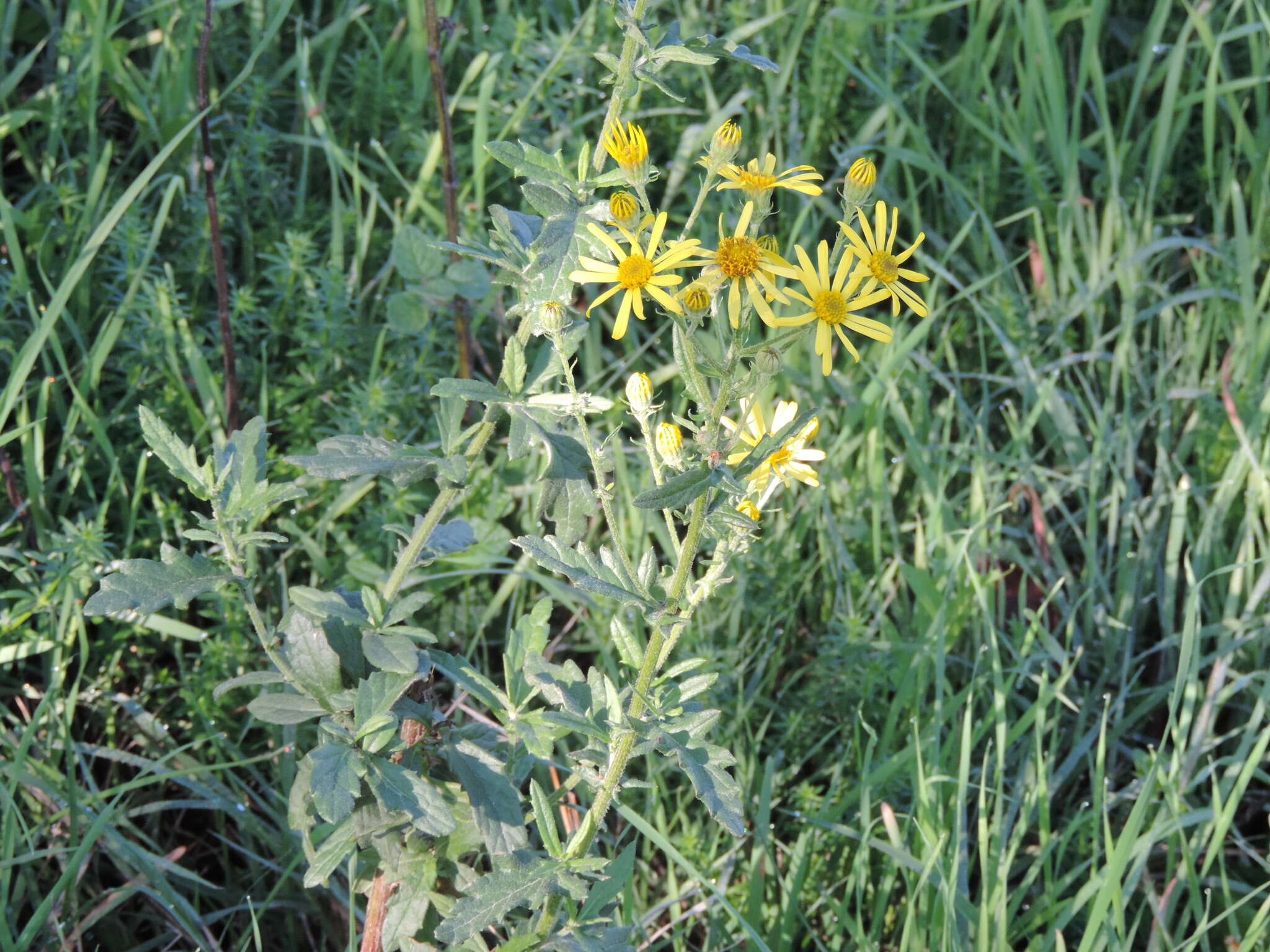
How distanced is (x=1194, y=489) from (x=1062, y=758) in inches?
26.4

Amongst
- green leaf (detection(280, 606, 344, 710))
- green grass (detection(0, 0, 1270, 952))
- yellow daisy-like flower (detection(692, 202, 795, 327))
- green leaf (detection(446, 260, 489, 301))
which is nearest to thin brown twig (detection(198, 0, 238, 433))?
green grass (detection(0, 0, 1270, 952))

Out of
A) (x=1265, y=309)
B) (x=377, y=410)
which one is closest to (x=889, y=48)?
(x=1265, y=309)

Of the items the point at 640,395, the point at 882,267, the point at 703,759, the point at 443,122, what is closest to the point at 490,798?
the point at 703,759

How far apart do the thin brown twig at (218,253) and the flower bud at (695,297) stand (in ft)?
4.35

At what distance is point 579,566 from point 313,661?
430 millimetres

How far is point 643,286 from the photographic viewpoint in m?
1.38

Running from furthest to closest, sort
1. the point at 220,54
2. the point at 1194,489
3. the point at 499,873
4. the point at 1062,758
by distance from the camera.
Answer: the point at 220,54
the point at 1194,489
the point at 1062,758
the point at 499,873

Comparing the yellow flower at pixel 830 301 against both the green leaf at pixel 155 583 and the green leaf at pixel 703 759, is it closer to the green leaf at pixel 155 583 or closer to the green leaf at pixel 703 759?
the green leaf at pixel 703 759

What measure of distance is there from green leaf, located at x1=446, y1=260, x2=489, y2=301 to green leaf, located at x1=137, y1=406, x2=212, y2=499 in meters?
0.92

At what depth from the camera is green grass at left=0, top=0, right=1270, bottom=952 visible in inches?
82.4

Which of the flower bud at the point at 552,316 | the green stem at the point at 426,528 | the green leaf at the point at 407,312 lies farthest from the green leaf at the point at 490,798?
the green leaf at the point at 407,312

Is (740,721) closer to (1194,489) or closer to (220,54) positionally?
(1194,489)

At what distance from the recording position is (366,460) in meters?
1.55

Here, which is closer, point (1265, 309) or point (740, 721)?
point (740, 721)
